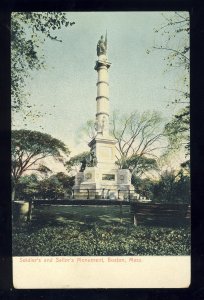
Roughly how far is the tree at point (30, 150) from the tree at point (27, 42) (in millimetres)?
234

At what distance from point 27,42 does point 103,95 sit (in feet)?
2.74

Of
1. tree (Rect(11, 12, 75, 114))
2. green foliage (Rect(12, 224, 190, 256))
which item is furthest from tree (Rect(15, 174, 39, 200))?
tree (Rect(11, 12, 75, 114))

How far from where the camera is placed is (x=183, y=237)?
3.10 metres

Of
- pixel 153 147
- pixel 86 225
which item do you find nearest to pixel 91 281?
pixel 86 225

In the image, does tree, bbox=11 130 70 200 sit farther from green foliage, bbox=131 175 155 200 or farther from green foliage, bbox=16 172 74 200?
green foliage, bbox=131 175 155 200

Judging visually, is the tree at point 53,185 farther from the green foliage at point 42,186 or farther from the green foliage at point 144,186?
the green foliage at point 144,186

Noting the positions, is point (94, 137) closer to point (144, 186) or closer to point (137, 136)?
point (137, 136)

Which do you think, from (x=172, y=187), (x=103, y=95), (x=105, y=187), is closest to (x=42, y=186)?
(x=105, y=187)

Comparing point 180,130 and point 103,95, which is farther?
point 103,95

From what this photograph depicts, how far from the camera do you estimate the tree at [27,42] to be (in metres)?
3.01

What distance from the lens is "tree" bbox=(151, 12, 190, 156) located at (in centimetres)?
306

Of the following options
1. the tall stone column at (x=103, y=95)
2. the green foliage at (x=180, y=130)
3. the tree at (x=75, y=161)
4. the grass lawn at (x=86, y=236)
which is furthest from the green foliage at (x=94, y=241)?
the tall stone column at (x=103, y=95)

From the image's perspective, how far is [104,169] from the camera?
355cm
